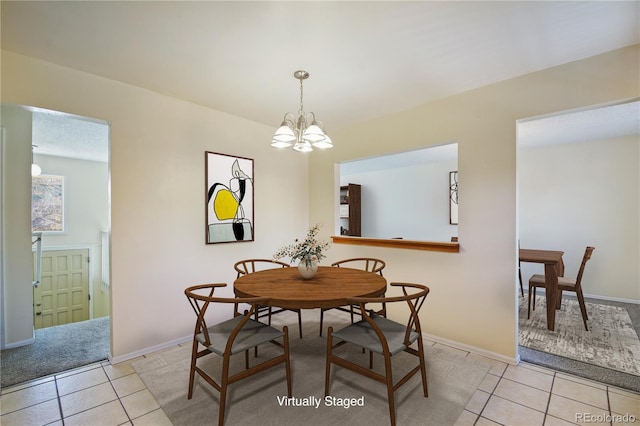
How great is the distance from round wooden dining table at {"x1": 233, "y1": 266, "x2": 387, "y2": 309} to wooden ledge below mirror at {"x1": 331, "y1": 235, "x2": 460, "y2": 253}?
80cm

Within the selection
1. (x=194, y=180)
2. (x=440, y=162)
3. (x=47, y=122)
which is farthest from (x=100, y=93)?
(x=440, y=162)

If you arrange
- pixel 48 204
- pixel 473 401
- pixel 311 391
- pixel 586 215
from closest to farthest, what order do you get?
pixel 473 401
pixel 311 391
pixel 586 215
pixel 48 204

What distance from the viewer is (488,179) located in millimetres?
2529

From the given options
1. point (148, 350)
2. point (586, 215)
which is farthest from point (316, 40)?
point (586, 215)

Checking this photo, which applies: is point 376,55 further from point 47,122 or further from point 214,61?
point 47,122

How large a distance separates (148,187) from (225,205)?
793 millimetres

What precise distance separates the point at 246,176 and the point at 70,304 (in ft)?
14.0

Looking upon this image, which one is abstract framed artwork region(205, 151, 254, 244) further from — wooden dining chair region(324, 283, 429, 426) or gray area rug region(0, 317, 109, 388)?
wooden dining chair region(324, 283, 429, 426)

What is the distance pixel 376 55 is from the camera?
2080 mm

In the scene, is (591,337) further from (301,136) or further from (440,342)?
(301,136)

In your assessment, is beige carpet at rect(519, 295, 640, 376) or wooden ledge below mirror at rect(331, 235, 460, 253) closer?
beige carpet at rect(519, 295, 640, 376)

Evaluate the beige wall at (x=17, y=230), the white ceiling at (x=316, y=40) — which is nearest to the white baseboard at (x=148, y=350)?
the beige wall at (x=17, y=230)

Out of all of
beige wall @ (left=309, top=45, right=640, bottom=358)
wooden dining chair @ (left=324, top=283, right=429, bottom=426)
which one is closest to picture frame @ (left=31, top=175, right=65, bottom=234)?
wooden dining chair @ (left=324, top=283, right=429, bottom=426)

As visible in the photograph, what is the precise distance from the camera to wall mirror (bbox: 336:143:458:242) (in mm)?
5328
